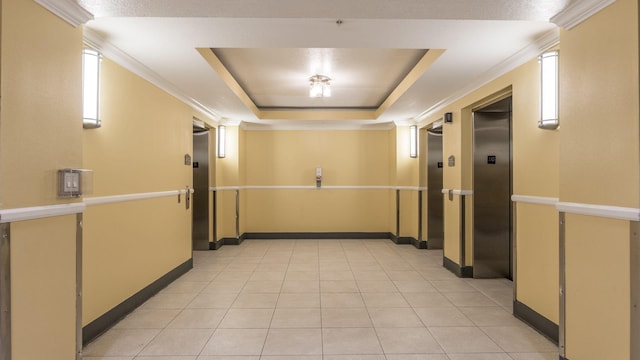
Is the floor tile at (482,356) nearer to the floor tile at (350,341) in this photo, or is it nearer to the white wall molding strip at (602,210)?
the floor tile at (350,341)

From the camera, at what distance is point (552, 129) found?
318 cm

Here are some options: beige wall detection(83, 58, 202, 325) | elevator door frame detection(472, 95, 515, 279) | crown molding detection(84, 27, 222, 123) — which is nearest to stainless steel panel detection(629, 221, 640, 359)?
elevator door frame detection(472, 95, 515, 279)

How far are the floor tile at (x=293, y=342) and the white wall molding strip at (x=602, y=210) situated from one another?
2231 millimetres

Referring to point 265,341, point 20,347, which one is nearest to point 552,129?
point 265,341

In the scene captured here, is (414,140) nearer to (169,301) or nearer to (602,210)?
(602,210)

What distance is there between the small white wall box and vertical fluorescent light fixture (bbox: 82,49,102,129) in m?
0.57

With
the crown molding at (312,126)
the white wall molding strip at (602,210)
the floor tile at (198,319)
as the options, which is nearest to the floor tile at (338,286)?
the floor tile at (198,319)

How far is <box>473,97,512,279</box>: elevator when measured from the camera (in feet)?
16.4

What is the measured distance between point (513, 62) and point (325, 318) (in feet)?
11.0

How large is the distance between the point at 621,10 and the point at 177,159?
16.1 feet

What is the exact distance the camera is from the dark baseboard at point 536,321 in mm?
3096

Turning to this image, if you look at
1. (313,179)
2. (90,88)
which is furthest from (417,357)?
(313,179)

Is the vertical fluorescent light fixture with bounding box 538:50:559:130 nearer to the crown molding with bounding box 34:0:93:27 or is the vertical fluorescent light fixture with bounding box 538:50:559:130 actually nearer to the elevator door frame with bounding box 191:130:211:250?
the crown molding with bounding box 34:0:93:27

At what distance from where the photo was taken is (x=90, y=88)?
2.85 m
